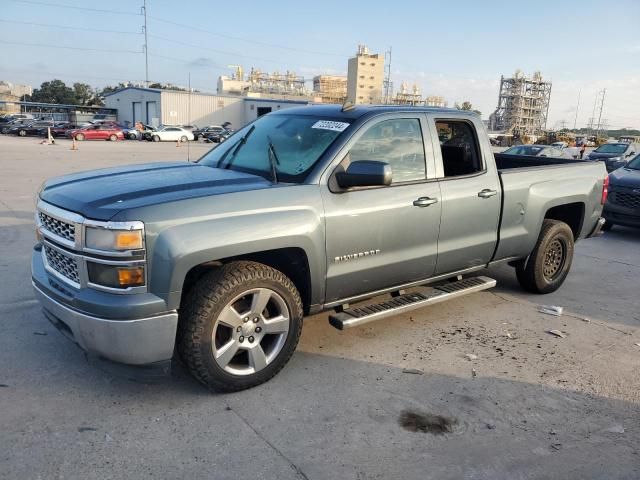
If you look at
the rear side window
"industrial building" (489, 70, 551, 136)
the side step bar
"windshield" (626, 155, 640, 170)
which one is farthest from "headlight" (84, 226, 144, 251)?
"industrial building" (489, 70, 551, 136)

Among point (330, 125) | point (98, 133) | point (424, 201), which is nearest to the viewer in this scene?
point (330, 125)

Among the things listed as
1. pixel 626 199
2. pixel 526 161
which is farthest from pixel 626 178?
pixel 526 161

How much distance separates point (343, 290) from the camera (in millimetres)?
3967

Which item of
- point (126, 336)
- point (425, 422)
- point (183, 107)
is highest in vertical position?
point (183, 107)

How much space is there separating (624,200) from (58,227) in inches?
368

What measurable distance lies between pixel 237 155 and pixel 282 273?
129 centimetres

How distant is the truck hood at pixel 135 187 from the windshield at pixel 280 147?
0.19m

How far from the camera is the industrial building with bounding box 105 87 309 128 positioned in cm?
6062

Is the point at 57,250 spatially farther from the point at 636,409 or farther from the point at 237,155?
the point at 636,409

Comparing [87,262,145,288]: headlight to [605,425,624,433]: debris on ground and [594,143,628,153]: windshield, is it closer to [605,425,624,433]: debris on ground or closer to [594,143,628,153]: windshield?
[605,425,624,433]: debris on ground

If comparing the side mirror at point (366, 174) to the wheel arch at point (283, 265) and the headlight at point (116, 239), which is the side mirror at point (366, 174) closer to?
the wheel arch at point (283, 265)

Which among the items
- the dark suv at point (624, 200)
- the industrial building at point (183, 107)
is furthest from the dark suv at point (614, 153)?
the industrial building at point (183, 107)

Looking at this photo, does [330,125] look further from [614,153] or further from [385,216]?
[614,153]

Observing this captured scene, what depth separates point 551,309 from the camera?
5418mm
